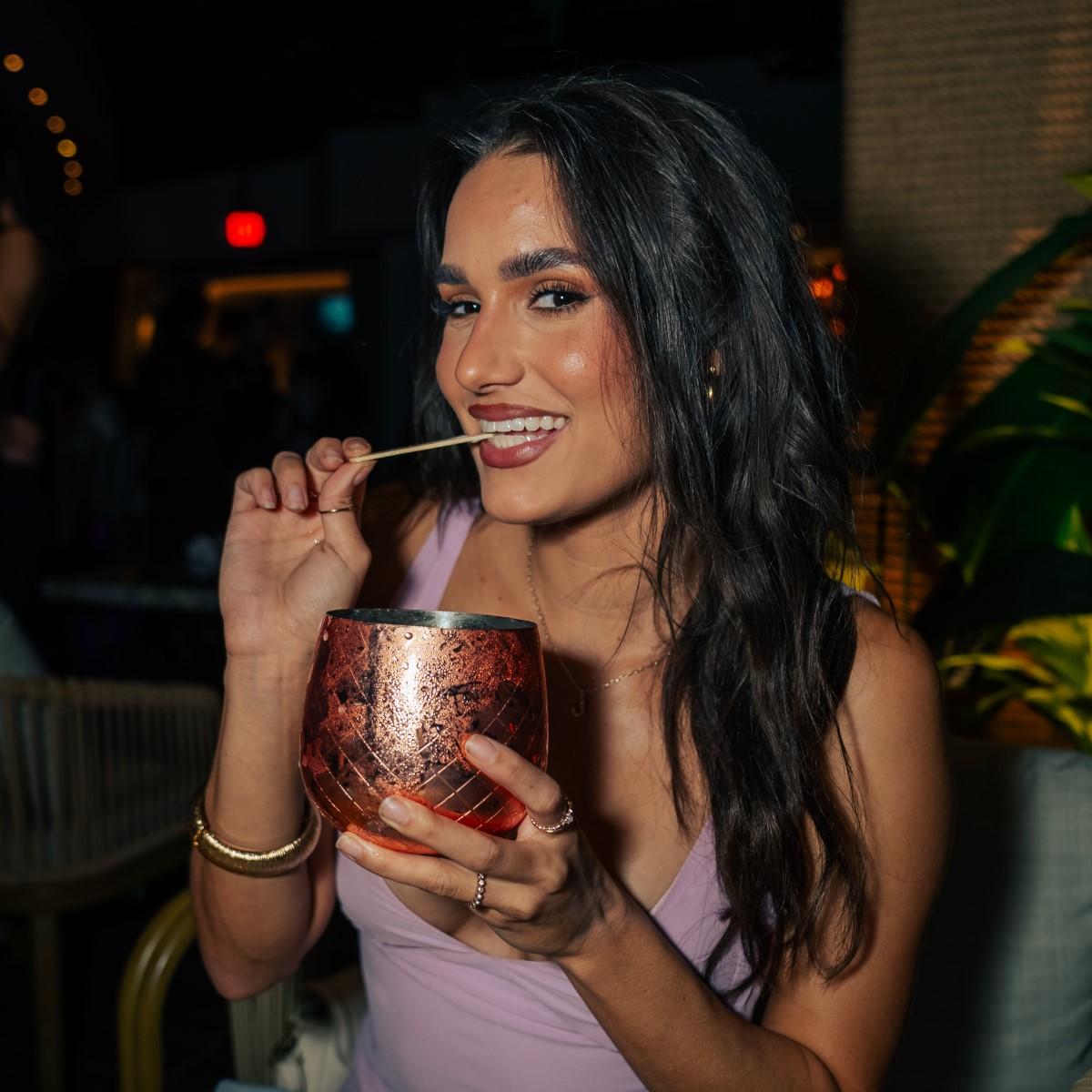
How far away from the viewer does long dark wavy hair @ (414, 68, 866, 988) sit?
1.16 metres

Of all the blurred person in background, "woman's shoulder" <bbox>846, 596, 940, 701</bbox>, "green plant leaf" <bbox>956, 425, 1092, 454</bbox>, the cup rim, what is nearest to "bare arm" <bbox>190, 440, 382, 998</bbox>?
the cup rim

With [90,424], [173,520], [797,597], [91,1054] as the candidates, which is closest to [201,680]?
[173,520]

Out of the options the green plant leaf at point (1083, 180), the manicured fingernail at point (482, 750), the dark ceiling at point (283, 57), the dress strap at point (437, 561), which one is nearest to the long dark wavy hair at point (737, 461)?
the dress strap at point (437, 561)

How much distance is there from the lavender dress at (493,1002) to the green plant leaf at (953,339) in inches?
34.7

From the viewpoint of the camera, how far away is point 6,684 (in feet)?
6.96

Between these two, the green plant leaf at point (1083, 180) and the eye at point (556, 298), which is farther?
the green plant leaf at point (1083, 180)

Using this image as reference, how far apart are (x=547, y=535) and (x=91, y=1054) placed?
85.4 inches

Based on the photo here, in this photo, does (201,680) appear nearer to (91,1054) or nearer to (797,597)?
(91,1054)

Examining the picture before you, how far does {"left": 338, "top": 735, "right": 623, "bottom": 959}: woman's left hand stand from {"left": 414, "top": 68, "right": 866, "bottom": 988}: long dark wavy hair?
1.25 ft

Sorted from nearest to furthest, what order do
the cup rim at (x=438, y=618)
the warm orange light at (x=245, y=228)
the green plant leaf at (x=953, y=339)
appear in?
the cup rim at (x=438, y=618), the green plant leaf at (x=953, y=339), the warm orange light at (x=245, y=228)

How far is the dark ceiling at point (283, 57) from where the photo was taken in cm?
707

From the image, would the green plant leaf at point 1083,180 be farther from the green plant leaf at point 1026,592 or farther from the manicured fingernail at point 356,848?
the manicured fingernail at point 356,848

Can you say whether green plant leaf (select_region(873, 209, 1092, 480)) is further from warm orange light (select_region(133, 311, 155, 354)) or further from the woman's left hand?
warm orange light (select_region(133, 311, 155, 354))

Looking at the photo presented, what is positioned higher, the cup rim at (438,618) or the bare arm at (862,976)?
the cup rim at (438,618)
